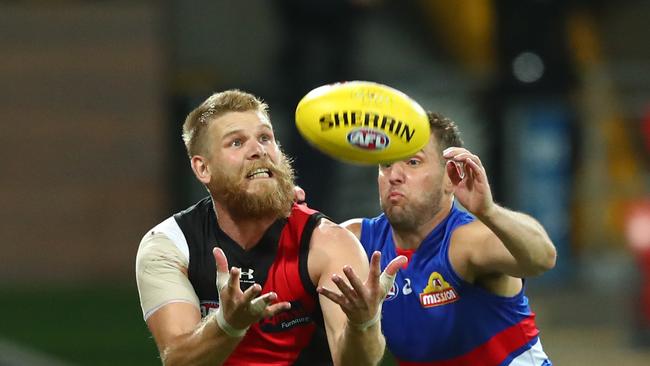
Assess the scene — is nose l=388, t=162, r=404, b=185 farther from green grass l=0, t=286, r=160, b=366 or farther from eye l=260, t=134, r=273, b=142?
green grass l=0, t=286, r=160, b=366

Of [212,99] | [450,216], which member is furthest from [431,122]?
[212,99]

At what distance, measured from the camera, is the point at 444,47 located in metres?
14.6

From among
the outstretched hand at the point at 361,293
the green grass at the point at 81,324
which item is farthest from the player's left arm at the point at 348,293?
the green grass at the point at 81,324

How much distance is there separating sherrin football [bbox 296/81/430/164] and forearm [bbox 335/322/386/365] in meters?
0.65

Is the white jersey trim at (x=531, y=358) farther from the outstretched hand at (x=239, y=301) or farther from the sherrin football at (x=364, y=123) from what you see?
the outstretched hand at (x=239, y=301)

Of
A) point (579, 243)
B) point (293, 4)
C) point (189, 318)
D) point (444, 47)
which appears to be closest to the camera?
point (189, 318)

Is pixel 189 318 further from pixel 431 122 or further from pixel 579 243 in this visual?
pixel 579 243

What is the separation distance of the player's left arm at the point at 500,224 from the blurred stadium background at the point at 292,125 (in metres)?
4.73

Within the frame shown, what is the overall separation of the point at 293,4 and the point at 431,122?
7031mm

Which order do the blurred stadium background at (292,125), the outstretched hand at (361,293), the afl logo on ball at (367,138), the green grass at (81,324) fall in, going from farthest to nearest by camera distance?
the blurred stadium background at (292,125), the green grass at (81,324), the afl logo on ball at (367,138), the outstretched hand at (361,293)

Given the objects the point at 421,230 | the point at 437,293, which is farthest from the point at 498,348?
the point at 421,230

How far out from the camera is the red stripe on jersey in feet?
17.1

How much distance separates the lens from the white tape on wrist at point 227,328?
14.7 ft

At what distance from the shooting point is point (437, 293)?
17.2 ft
